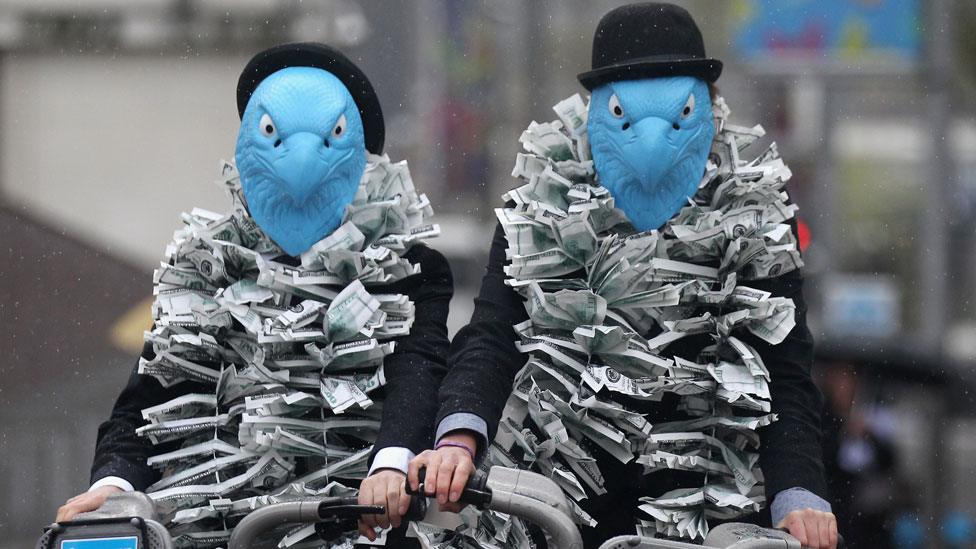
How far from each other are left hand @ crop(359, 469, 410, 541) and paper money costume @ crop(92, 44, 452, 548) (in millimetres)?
190

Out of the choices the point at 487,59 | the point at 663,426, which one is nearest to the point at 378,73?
the point at 487,59

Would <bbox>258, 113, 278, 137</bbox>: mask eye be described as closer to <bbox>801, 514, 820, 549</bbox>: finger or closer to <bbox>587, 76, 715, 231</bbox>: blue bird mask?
<bbox>587, 76, 715, 231</bbox>: blue bird mask

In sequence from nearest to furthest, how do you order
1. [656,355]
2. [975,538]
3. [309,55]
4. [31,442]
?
[656,355], [309,55], [975,538], [31,442]

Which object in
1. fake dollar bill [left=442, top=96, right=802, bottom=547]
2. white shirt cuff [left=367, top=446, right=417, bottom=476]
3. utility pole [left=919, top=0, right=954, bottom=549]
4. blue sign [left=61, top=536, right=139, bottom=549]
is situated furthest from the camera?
utility pole [left=919, top=0, right=954, bottom=549]

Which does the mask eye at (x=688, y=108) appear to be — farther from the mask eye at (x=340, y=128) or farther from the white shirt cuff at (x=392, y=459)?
the white shirt cuff at (x=392, y=459)

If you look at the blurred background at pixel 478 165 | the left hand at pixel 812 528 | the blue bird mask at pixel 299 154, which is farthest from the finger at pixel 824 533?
the blurred background at pixel 478 165

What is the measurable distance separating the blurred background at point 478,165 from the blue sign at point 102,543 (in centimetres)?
169

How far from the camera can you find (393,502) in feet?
7.42

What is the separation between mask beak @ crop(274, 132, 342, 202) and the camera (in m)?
2.58

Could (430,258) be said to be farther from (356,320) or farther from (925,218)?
(925,218)

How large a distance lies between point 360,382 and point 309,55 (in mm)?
669

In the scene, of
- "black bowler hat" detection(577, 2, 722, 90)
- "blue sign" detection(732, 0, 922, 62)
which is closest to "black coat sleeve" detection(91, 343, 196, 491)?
"black bowler hat" detection(577, 2, 722, 90)

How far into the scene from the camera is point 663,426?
2.54 metres

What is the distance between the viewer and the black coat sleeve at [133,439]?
2588 millimetres
